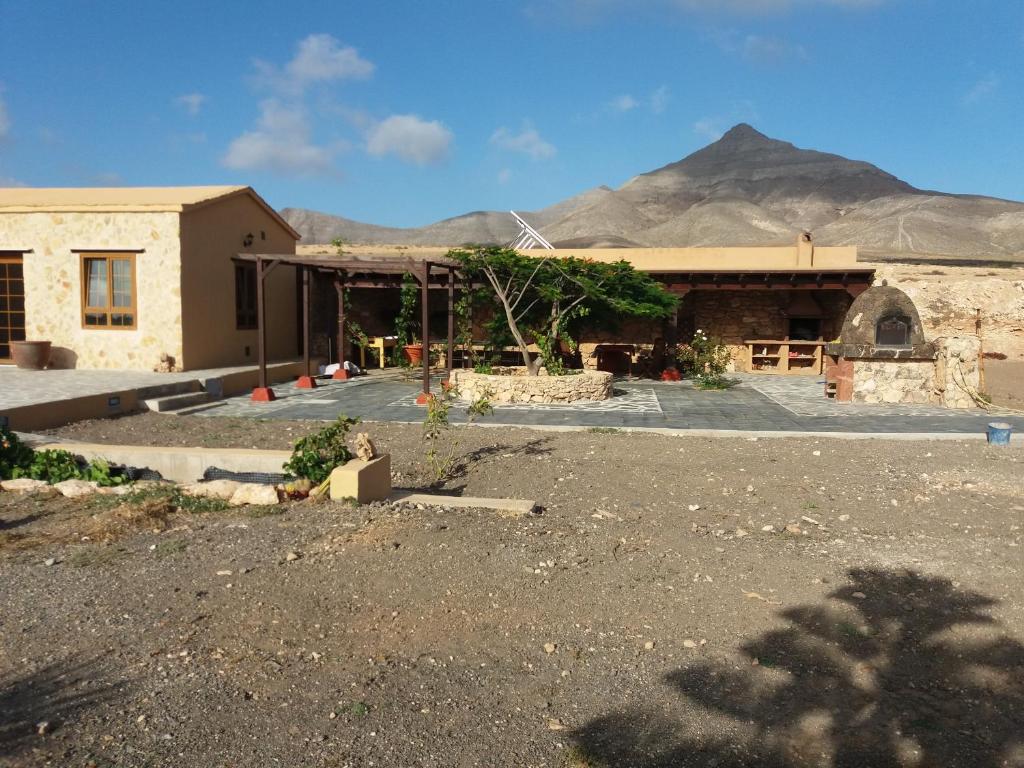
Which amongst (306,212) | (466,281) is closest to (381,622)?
(466,281)

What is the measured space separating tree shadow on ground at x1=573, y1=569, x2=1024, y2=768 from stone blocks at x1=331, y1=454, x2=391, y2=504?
301 cm

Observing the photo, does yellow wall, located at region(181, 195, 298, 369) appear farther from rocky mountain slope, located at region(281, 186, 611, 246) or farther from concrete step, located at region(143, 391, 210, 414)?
rocky mountain slope, located at region(281, 186, 611, 246)

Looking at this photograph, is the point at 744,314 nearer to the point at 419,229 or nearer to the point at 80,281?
the point at 80,281

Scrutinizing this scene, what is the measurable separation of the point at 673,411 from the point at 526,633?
320 inches

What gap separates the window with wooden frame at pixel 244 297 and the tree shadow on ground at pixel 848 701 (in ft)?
46.8

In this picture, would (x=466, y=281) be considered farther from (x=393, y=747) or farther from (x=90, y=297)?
(x=393, y=747)

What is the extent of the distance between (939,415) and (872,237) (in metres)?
47.9

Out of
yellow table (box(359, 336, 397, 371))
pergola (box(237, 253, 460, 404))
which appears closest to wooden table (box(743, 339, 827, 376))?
pergola (box(237, 253, 460, 404))

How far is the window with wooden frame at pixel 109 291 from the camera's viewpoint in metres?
14.3

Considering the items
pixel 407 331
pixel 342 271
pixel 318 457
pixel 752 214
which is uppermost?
pixel 752 214

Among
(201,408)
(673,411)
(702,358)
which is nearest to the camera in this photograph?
(673,411)

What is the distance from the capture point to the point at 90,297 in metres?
14.5

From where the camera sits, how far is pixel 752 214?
221 ft

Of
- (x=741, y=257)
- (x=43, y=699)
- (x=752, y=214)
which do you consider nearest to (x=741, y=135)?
(x=752, y=214)
